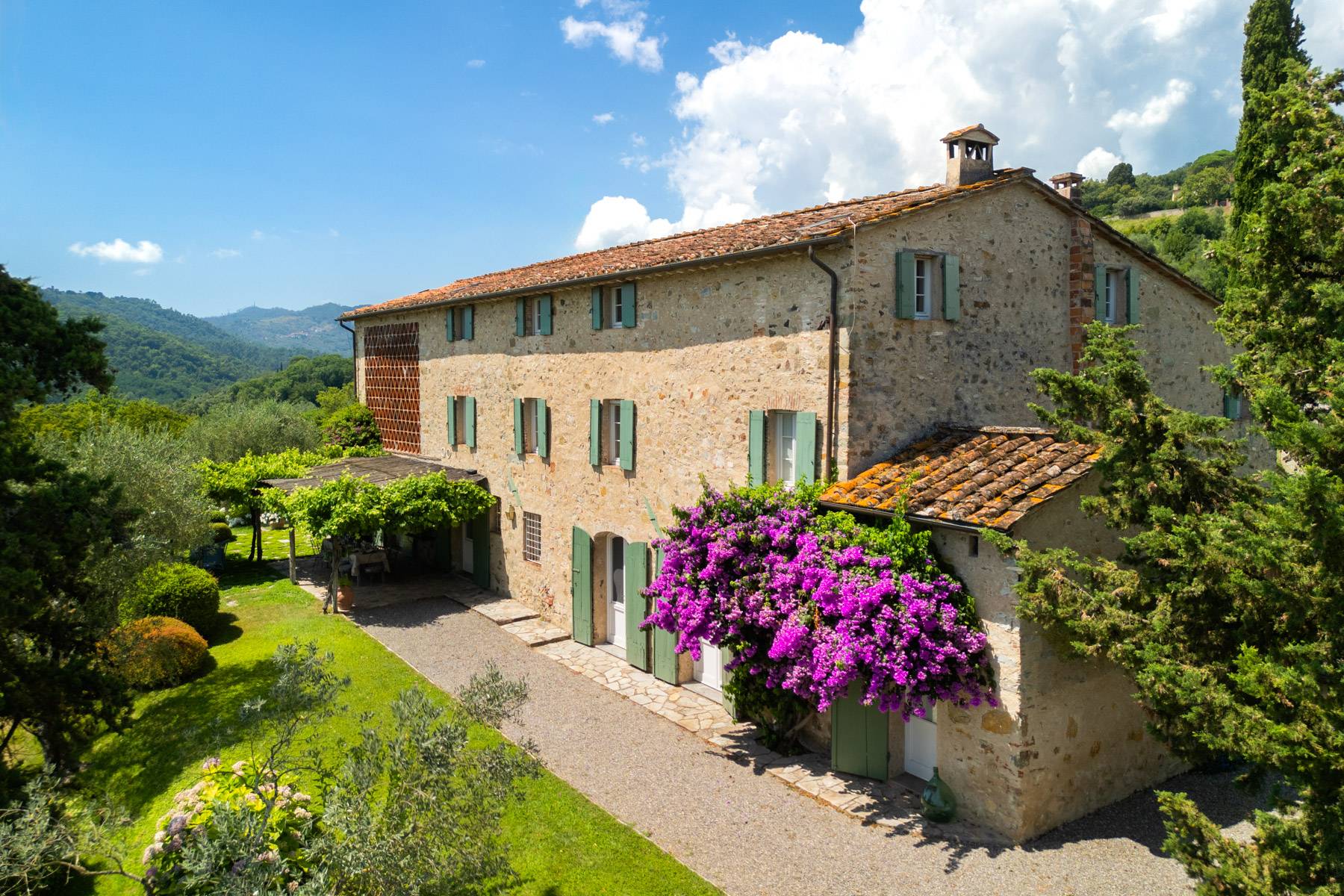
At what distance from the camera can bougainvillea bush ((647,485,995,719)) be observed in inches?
327

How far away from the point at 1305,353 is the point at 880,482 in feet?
14.6

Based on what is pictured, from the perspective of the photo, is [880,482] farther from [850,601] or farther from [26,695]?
[26,695]

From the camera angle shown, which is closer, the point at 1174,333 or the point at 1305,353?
the point at 1305,353

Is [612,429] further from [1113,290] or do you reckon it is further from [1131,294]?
[1131,294]

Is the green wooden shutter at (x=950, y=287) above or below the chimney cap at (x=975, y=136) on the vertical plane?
below

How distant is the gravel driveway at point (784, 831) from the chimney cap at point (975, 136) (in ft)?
29.8

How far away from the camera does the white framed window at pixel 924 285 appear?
11.0 metres

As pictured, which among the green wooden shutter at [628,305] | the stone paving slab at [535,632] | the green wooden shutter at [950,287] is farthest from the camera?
the stone paving slab at [535,632]

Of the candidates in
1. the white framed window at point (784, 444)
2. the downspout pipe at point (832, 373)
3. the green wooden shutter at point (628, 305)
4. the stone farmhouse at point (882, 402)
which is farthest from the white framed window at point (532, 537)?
the downspout pipe at point (832, 373)

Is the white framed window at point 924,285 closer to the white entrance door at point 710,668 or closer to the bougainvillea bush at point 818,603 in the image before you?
the bougainvillea bush at point 818,603

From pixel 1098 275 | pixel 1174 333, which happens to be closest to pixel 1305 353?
pixel 1098 275

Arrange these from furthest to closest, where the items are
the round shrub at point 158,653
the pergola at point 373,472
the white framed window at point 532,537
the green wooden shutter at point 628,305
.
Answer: the pergola at point 373,472
the white framed window at point 532,537
the round shrub at point 158,653
the green wooden shutter at point 628,305

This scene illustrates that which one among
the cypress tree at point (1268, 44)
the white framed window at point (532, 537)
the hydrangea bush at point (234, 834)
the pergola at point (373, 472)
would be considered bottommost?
the hydrangea bush at point (234, 834)

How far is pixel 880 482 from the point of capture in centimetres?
979
